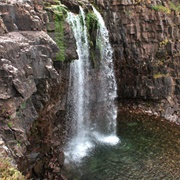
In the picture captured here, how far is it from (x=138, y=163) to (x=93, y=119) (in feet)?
19.2

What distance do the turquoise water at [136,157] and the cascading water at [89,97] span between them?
840 millimetres

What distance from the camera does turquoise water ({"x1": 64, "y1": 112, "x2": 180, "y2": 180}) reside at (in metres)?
13.7

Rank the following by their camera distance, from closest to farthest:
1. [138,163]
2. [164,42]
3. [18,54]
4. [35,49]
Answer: [18,54] < [35,49] < [138,163] < [164,42]

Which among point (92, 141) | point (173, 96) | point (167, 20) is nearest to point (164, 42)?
point (167, 20)

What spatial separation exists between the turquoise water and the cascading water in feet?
2.76

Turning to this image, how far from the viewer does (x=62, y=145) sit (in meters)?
16.4

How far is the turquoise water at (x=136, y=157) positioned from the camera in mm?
13727

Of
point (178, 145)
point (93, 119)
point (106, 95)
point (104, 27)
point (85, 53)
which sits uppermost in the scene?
point (104, 27)

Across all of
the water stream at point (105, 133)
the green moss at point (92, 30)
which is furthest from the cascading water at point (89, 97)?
the green moss at point (92, 30)

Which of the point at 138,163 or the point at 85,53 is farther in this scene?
the point at 85,53

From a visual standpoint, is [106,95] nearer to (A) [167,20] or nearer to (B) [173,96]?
(B) [173,96]

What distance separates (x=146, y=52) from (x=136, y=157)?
10333mm

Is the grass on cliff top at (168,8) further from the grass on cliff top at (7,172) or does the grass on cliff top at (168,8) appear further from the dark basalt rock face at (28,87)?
the grass on cliff top at (7,172)

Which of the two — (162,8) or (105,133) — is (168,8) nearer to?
(162,8)
